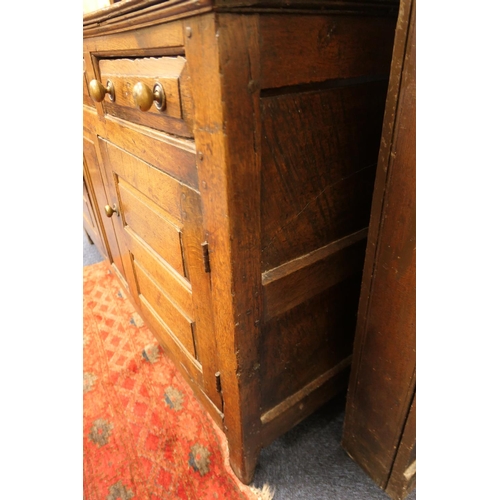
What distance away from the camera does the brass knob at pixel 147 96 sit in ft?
1.82

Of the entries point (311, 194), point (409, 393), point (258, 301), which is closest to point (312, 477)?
point (409, 393)

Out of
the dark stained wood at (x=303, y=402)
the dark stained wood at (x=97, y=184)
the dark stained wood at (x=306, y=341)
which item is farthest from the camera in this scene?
the dark stained wood at (x=97, y=184)

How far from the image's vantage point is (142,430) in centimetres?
111

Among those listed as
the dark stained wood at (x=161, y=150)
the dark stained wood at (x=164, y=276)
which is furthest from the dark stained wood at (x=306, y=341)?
the dark stained wood at (x=161, y=150)

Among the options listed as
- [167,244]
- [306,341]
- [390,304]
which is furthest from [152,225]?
[390,304]

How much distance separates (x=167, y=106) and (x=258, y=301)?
0.39m

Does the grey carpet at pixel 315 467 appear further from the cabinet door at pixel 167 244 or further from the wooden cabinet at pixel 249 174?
the cabinet door at pixel 167 244

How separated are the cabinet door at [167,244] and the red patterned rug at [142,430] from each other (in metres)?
0.19

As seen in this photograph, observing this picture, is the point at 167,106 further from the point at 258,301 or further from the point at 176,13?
the point at 258,301

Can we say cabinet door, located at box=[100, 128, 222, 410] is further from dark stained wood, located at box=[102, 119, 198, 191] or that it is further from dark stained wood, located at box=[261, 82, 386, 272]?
dark stained wood, located at box=[261, 82, 386, 272]

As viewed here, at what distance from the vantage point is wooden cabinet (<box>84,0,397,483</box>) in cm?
50

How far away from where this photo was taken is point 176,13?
0.48 m

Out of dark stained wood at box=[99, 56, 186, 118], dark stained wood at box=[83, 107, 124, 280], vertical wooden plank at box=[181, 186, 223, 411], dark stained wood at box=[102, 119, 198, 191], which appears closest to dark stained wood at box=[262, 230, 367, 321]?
vertical wooden plank at box=[181, 186, 223, 411]
